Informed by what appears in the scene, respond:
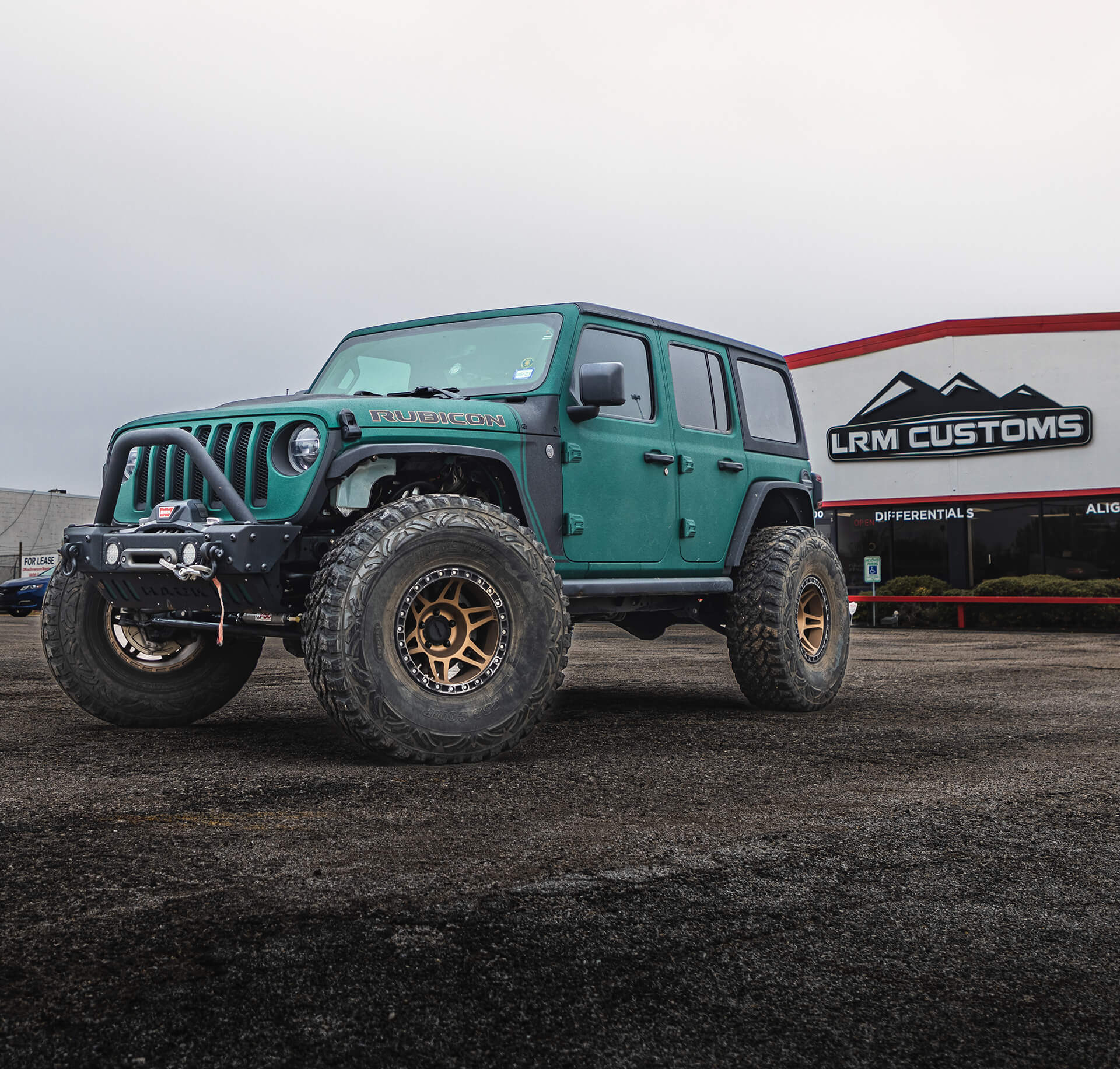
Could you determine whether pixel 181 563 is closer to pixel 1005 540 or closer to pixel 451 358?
pixel 451 358

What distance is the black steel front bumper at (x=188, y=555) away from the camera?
4852 mm

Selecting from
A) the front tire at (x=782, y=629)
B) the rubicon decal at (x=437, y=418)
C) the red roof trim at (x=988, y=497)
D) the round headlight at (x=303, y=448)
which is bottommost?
the front tire at (x=782, y=629)

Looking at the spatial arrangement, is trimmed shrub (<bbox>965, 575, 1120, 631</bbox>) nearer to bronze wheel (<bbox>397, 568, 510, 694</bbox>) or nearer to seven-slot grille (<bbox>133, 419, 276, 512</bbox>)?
bronze wheel (<bbox>397, 568, 510, 694</bbox>)

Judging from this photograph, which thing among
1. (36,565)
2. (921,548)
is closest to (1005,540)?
(921,548)

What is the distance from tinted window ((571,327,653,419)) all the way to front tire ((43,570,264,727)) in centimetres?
235

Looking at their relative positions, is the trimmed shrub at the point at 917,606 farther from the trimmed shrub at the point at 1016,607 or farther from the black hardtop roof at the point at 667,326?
the black hardtop roof at the point at 667,326

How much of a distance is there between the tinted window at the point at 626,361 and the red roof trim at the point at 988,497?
15.7 metres

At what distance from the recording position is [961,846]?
11.5 ft

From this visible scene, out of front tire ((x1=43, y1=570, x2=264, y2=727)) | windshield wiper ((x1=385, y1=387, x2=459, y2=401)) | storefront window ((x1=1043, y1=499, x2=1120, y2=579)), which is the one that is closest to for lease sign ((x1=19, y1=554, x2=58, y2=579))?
storefront window ((x1=1043, y1=499, x2=1120, y2=579))

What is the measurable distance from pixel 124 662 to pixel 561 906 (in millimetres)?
4017

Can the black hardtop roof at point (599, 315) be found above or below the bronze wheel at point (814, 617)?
above

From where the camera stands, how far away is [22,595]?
24.8 meters

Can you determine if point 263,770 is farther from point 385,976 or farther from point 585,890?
point 385,976

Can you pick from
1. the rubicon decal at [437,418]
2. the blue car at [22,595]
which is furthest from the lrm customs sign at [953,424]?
the rubicon decal at [437,418]
